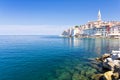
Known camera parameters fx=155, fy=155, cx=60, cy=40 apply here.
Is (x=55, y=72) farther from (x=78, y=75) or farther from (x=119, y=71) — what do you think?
(x=119, y=71)

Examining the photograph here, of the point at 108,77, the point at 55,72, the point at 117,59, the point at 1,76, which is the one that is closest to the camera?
the point at 108,77

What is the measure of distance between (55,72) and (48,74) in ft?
5.82

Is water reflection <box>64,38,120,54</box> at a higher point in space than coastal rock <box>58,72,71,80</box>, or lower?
higher

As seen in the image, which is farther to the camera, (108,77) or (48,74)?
(48,74)

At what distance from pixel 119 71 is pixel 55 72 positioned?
34.9ft

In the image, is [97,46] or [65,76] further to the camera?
[97,46]

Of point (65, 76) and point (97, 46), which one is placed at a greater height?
point (97, 46)

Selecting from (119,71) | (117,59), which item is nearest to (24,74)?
(119,71)

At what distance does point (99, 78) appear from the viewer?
23812 millimetres

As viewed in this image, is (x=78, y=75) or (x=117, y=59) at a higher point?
(x=117, y=59)

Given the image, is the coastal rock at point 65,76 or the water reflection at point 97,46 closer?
the coastal rock at point 65,76

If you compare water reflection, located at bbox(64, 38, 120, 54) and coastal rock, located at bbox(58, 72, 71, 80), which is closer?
coastal rock, located at bbox(58, 72, 71, 80)

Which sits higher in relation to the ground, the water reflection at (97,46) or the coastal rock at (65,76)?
the water reflection at (97,46)

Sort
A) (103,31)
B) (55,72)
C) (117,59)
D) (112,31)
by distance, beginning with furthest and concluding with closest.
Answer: (103,31)
(112,31)
(117,59)
(55,72)
